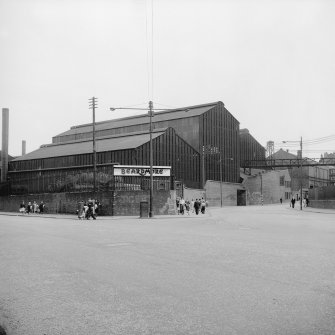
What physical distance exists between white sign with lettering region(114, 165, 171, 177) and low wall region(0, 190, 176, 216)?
104 inches

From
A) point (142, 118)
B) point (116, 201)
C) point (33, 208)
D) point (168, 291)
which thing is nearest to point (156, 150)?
point (33, 208)

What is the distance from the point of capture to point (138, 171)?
140 ft

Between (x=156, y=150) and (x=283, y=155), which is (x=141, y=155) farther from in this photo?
(x=283, y=155)

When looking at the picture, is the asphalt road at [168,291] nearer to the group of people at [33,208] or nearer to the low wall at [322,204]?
the group of people at [33,208]

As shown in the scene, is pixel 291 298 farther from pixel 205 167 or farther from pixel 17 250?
pixel 205 167

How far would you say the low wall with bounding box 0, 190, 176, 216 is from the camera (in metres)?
39.2

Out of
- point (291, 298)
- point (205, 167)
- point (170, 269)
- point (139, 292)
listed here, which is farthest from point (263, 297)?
point (205, 167)

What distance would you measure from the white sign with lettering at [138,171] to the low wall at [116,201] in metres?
2.65

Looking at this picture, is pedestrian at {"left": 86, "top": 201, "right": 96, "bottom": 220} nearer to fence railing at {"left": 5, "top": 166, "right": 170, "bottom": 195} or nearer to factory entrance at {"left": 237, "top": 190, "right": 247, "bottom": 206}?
fence railing at {"left": 5, "top": 166, "right": 170, "bottom": 195}

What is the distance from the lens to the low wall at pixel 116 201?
1543 inches

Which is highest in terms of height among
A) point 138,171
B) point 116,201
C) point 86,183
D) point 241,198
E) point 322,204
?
point 138,171

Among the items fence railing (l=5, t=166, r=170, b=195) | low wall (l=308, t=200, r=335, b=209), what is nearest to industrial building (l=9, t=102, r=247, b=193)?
fence railing (l=5, t=166, r=170, b=195)

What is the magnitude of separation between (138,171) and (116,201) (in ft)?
15.7

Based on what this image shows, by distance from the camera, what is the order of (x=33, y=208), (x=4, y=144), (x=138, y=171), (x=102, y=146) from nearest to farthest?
1. (x=138, y=171)
2. (x=33, y=208)
3. (x=102, y=146)
4. (x=4, y=144)
